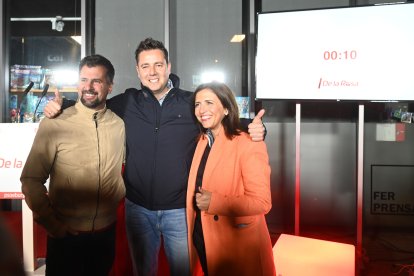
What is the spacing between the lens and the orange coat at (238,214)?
167 centimetres

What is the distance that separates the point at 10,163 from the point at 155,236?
60.9 inches

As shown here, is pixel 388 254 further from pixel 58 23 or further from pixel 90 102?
pixel 58 23

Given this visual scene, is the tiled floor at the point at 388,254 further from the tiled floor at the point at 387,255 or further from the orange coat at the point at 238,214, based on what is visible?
the orange coat at the point at 238,214

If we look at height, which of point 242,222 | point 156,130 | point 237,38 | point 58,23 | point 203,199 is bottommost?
point 242,222

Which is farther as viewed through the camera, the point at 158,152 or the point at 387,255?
the point at 387,255

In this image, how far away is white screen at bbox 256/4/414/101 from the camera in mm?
2703

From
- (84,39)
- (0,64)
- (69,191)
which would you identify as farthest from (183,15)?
(69,191)

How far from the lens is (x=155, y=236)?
2055 mm

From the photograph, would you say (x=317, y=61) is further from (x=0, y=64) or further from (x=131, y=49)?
(x=0, y=64)

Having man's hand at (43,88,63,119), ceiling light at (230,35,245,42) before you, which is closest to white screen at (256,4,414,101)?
ceiling light at (230,35,245,42)

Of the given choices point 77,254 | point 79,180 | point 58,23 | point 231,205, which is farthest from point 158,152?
point 58,23

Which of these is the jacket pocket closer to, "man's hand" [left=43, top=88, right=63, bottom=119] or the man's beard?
the man's beard

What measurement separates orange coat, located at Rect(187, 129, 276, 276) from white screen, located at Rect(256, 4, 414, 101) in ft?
4.29

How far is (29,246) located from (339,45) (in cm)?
299
